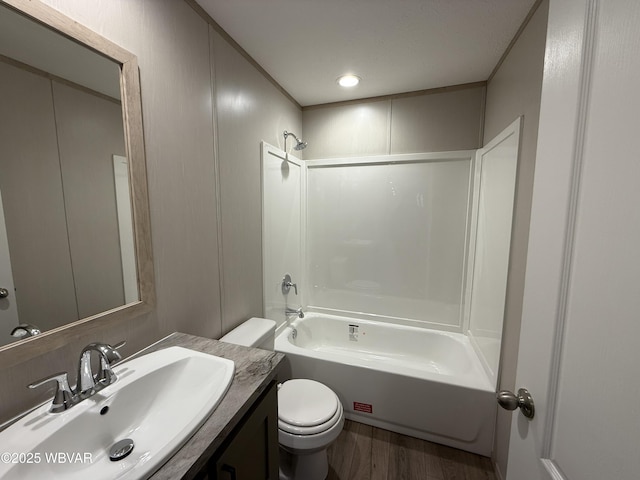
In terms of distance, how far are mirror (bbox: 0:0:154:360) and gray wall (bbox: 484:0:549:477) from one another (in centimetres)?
172

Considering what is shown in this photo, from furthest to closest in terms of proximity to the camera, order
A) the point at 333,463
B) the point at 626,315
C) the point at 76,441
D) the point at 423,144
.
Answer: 1. the point at 423,144
2. the point at 333,463
3. the point at 76,441
4. the point at 626,315

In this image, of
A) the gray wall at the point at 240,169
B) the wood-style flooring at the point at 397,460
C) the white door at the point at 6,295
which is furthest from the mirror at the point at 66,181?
the wood-style flooring at the point at 397,460

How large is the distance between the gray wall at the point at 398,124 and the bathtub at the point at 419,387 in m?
1.64

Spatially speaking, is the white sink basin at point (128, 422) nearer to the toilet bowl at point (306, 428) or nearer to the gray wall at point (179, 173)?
the gray wall at point (179, 173)

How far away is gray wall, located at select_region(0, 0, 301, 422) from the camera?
3.01 ft

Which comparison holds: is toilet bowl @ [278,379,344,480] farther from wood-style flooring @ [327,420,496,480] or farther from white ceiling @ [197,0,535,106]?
white ceiling @ [197,0,535,106]

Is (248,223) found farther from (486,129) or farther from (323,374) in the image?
(486,129)

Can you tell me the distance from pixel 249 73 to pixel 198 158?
79 centimetres

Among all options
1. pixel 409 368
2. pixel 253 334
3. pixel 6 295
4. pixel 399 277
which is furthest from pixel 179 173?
pixel 399 277

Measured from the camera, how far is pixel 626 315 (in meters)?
0.39

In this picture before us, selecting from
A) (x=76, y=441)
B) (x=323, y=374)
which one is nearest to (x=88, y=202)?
(x=76, y=441)

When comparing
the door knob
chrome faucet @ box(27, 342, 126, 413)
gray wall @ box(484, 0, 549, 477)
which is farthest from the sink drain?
gray wall @ box(484, 0, 549, 477)

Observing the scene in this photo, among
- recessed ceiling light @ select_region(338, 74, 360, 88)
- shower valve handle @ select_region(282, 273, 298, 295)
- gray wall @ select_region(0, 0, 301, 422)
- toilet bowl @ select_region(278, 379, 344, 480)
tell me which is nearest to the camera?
gray wall @ select_region(0, 0, 301, 422)

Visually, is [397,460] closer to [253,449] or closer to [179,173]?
[253,449]
